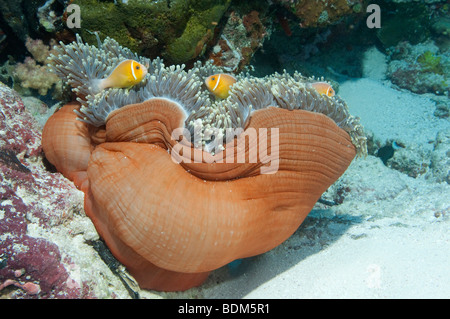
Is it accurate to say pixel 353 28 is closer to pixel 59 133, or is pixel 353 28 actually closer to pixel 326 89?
pixel 326 89

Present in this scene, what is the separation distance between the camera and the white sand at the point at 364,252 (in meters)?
1.99

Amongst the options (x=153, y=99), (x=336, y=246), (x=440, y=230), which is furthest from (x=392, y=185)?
(x=153, y=99)

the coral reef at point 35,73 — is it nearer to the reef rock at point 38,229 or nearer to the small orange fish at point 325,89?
the reef rock at point 38,229

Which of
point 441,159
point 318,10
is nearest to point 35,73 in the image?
point 318,10

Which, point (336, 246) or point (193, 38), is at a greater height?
point (193, 38)

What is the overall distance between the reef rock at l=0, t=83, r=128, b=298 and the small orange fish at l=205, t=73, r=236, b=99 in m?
1.29

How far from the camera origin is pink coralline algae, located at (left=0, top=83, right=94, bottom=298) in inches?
66.4

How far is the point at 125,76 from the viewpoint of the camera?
2119 millimetres

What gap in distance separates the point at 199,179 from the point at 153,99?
0.66 meters

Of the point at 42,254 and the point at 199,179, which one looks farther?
the point at 199,179

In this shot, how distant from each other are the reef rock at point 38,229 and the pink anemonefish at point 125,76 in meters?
0.73

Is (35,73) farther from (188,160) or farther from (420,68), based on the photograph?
(420,68)

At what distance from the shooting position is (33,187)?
2037mm

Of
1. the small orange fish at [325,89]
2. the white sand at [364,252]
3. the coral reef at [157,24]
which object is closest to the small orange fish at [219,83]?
the coral reef at [157,24]
